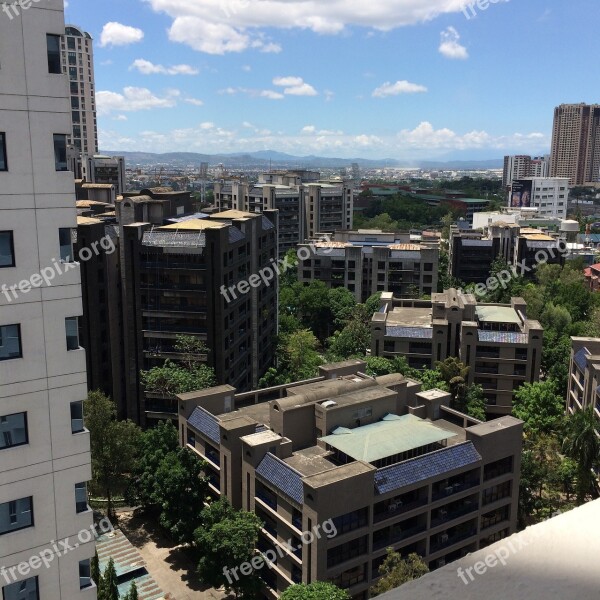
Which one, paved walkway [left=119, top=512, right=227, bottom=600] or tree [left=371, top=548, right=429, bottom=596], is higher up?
tree [left=371, top=548, right=429, bottom=596]

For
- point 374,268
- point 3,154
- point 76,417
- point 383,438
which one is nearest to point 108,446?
point 383,438

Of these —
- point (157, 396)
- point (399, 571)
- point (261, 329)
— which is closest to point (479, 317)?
point (261, 329)

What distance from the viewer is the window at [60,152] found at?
444 inches

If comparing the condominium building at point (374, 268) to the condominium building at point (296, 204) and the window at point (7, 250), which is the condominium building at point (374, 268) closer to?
the condominium building at point (296, 204)

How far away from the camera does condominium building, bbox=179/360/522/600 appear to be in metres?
25.4

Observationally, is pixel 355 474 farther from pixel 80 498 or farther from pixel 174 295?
pixel 174 295

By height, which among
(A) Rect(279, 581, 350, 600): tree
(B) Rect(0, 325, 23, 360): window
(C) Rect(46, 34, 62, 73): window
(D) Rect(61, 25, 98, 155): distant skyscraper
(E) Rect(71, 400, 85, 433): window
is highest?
(D) Rect(61, 25, 98, 155): distant skyscraper

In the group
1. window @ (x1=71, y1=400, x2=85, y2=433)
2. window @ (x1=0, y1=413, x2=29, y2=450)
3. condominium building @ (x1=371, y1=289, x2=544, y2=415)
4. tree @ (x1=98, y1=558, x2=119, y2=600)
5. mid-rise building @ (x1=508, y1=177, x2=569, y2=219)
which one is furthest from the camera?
mid-rise building @ (x1=508, y1=177, x2=569, y2=219)

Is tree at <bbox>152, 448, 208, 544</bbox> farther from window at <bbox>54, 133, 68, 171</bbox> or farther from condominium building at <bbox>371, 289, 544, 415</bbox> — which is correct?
window at <bbox>54, 133, 68, 171</bbox>

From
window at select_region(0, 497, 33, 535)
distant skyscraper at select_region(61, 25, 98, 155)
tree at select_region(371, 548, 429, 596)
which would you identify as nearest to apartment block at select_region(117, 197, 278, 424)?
tree at select_region(371, 548, 429, 596)

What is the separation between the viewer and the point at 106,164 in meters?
101

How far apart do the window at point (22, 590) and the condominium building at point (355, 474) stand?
13.6m

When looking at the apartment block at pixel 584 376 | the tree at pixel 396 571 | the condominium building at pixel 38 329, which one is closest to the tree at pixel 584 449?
the apartment block at pixel 584 376

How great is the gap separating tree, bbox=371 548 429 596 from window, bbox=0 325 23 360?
645 inches
